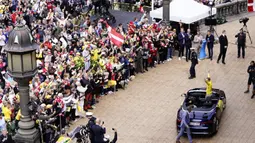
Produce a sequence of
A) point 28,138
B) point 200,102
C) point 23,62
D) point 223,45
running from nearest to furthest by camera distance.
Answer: point 23,62 → point 28,138 → point 200,102 → point 223,45

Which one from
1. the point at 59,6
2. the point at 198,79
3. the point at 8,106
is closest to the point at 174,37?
the point at 198,79

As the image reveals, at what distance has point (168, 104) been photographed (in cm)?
2283

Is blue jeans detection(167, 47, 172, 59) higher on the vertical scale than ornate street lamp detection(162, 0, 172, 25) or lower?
lower

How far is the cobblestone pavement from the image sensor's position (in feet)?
64.9

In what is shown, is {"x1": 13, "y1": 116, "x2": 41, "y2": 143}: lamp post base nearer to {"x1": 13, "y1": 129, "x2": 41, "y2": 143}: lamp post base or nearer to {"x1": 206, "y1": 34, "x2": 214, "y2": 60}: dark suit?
{"x1": 13, "y1": 129, "x2": 41, "y2": 143}: lamp post base

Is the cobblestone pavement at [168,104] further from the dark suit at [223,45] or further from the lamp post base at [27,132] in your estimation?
the lamp post base at [27,132]

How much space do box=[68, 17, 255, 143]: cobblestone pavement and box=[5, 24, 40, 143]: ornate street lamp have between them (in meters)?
9.07

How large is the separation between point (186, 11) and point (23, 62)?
21.8 metres

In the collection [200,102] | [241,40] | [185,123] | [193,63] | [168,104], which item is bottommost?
[168,104]

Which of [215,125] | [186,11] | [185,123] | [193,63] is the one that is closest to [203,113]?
[215,125]

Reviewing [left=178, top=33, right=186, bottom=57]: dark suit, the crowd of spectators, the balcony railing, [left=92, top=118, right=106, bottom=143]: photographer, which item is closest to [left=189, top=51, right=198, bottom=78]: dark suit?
Answer: the crowd of spectators

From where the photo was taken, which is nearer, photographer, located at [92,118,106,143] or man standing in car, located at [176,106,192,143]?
photographer, located at [92,118,106,143]

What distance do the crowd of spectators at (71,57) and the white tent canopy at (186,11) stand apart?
4.85ft

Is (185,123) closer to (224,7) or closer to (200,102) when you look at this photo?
(200,102)
